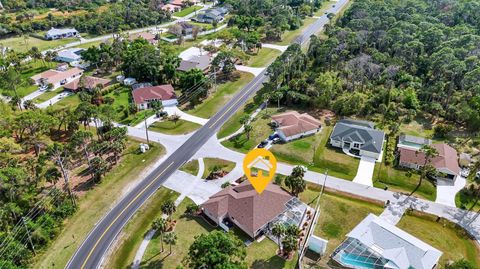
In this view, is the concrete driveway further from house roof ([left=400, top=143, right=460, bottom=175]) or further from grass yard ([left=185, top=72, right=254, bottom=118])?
grass yard ([left=185, top=72, right=254, bottom=118])

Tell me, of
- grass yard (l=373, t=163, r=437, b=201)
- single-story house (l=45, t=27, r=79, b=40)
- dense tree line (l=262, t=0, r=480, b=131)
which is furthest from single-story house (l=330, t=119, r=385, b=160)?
single-story house (l=45, t=27, r=79, b=40)

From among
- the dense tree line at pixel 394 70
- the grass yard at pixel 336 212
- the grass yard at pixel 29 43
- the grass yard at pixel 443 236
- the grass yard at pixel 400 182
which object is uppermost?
the dense tree line at pixel 394 70

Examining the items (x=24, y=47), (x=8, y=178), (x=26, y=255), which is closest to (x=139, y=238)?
(x=26, y=255)

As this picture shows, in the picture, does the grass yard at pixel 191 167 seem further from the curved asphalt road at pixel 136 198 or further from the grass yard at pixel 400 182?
the grass yard at pixel 400 182

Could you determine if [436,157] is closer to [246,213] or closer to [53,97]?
[246,213]

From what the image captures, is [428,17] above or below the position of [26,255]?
above

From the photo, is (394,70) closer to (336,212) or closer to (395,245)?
(336,212)

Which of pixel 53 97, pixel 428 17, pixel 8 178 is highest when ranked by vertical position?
pixel 428 17

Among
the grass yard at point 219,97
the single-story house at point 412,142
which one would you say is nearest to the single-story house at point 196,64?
the grass yard at point 219,97
